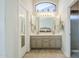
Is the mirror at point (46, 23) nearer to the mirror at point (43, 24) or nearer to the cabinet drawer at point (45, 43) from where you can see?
the mirror at point (43, 24)

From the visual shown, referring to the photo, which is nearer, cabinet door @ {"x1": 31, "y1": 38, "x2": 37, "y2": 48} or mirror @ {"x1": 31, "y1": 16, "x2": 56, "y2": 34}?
cabinet door @ {"x1": 31, "y1": 38, "x2": 37, "y2": 48}

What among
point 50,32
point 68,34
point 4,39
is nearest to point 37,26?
point 50,32

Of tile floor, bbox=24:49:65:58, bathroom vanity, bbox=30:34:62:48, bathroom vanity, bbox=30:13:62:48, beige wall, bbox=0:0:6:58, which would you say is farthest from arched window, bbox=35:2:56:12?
beige wall, bbox=0:0:6:58

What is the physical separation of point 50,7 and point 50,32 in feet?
5.20

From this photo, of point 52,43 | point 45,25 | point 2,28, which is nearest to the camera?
point 2,28

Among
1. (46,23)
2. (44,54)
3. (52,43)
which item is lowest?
(44,54)

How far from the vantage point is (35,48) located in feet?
25.8

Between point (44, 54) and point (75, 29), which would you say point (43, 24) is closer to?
point (75, 29)

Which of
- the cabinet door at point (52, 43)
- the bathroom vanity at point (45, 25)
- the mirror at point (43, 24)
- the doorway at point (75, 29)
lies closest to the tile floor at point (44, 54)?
the doorway at point (75, 29)

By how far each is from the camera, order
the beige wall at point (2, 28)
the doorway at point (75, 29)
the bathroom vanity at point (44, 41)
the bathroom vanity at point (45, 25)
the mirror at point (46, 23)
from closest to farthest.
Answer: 1. the beige wall at point (2, 28)
2. the doorway at point (75, 29)
3. the bathroom vanity at point (44, 41)
4. the bathroom vanity at point (45, 25)
5. the mirror at point (46, 23)

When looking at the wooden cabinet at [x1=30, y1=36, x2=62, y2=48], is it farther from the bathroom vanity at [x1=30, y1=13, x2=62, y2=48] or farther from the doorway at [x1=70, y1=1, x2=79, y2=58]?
the doorway at [x1=70, y1=1, x2=79, y2=58]

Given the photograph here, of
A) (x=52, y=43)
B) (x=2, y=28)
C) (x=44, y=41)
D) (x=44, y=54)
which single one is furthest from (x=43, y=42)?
(x=2, y=28)

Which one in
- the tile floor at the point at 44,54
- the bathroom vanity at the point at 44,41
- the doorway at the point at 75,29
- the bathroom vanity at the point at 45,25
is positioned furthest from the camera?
the bathroom vanity at the point at 45,25

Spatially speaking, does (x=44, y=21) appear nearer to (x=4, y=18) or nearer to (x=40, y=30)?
(x=40, y=30)
